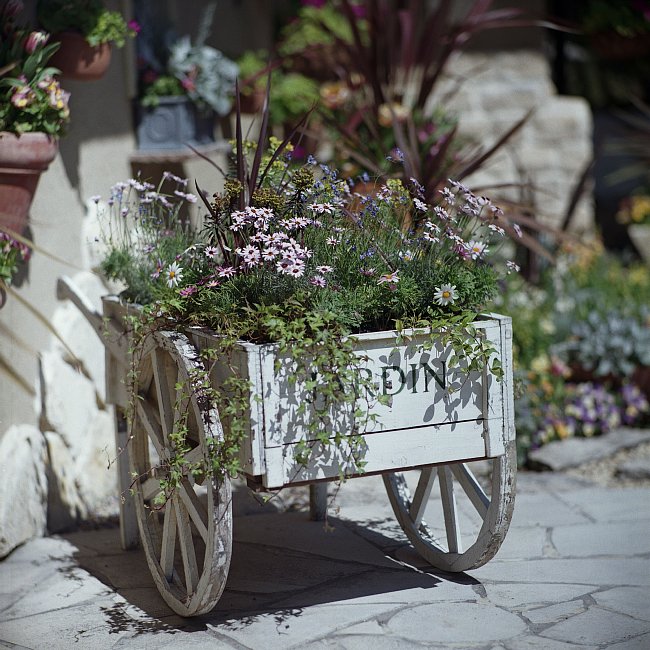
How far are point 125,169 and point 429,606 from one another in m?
2.49

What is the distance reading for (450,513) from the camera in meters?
3.23

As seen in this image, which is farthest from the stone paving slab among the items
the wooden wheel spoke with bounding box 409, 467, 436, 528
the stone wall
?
the stone wall

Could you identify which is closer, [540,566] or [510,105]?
[540,566]

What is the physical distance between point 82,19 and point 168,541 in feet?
6.37

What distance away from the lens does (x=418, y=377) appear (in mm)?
2740

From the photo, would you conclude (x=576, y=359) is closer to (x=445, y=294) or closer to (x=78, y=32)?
(x=445, y=294)

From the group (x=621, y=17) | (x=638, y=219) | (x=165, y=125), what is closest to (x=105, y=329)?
(x=165, y=125)

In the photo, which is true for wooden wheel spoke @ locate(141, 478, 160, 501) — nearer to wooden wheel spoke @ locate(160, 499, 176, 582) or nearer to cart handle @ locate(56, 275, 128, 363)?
wooden wheel spoke @ locate(160, 499, 176, 582)

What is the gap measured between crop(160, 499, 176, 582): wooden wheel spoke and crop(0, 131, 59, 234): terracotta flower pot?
1.06 m

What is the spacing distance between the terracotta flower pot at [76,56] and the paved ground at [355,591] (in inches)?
66.4

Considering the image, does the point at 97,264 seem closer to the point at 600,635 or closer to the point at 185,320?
the point at 185,320

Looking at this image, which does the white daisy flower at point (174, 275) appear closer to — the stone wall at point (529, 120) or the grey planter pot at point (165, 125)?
the grey planter pot at point (165, 125)

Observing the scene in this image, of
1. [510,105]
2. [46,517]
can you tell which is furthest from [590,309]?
[46,517]

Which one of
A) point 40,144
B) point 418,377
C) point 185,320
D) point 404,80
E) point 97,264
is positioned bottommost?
point 418,377
